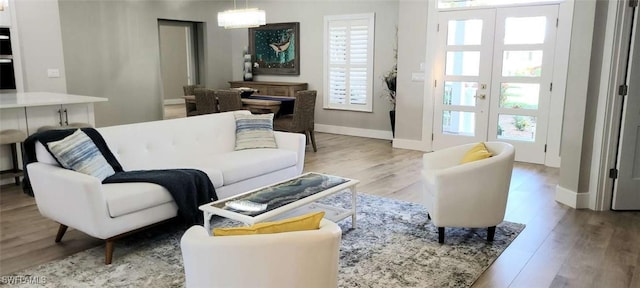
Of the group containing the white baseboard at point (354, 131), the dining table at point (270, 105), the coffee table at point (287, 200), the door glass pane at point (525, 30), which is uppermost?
the door glass pane at point (525, 30)

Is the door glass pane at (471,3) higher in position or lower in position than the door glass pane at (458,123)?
higher

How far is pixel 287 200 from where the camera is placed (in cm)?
320

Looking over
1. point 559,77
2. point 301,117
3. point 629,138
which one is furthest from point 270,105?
point 629,138

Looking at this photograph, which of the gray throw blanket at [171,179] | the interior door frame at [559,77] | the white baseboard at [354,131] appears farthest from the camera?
the white baseboard at [354,131]

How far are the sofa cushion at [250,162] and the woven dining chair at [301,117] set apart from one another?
1997mm

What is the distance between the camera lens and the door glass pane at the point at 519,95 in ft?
19.7

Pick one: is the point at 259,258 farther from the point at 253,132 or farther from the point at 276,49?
the point at 276,49

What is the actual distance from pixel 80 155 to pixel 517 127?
5.30 meters

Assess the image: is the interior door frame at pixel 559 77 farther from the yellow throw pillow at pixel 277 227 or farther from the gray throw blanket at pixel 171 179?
the yellow throw pillow at pixel 277 227

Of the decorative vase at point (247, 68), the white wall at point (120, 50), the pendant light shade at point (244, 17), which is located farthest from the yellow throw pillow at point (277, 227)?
the decorative vase at point (247, 68)

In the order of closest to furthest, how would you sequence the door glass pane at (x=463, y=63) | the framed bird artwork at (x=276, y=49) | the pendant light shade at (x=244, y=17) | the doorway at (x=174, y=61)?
1. the pendant light shade at (x=244, y=17)
2. the door glass pane at (x=463, y=63)
3. the framed bird artwork at (x=276, y=49)
4. the doorway at (x=174, y=61)

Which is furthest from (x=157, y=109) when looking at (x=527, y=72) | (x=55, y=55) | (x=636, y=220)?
(x=636, y=220)

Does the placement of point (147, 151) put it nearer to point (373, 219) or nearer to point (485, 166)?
point (373, 219)

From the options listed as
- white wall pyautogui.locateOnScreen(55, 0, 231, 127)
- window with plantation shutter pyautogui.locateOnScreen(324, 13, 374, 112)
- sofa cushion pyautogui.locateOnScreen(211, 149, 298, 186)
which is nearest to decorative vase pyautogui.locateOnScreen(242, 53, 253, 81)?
white wall pyautogui.locateOnScreen(55, 0, 231, 127)
